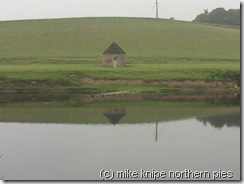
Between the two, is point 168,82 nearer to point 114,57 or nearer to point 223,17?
point 114,57

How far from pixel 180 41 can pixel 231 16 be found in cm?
5819

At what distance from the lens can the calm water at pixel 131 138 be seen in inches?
738

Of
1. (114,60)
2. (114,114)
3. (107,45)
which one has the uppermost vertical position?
(107,45)

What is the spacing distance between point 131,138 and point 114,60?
33.4m

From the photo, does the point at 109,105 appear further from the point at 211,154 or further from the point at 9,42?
the point at 9,42

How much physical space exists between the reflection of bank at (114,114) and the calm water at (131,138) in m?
0.07

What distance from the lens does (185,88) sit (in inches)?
1928

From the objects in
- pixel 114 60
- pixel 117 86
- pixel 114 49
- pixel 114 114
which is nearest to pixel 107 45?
pixel 114 49

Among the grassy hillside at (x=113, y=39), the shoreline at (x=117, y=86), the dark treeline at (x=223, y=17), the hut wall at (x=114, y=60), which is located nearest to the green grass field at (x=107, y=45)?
the grassy hillside at (x=113, y=39)

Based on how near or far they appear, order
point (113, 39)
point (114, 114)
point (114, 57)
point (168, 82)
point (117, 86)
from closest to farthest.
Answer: point (114, 114) < point (117, 86) < point (168, 82) < point (114, 57) < point (113, 39)

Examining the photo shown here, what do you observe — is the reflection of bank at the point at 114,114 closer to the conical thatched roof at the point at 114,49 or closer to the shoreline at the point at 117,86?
the shoreline at the point at 117,86

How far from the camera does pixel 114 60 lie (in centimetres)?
5834

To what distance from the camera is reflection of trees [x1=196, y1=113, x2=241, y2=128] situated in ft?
97.6

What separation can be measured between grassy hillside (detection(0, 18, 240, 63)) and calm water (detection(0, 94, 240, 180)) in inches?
1159
